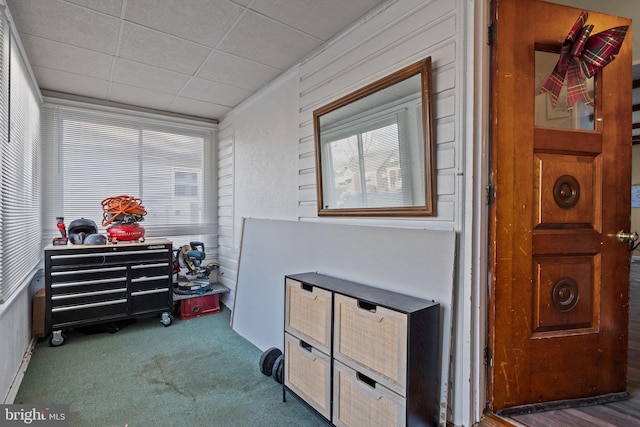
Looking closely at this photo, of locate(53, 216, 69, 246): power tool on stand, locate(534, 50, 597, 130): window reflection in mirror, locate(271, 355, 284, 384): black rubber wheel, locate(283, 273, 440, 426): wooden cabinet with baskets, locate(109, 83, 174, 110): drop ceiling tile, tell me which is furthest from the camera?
locate(109, 83, 174, 110): drop ceiling tile

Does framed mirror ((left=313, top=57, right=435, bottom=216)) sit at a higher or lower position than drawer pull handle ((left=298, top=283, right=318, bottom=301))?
higher

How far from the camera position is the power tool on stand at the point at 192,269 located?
384cm

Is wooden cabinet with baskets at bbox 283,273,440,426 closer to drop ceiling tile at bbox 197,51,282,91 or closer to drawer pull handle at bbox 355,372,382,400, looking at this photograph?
drawer pull handle at bbox 355,372,382,400

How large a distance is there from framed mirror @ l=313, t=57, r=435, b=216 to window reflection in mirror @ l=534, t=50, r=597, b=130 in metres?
0.59

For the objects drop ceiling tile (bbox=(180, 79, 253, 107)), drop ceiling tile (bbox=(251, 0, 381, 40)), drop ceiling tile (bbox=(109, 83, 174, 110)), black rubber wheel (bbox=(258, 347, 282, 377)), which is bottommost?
black rubber wheel (bbox=(258, 347, 282, 377))

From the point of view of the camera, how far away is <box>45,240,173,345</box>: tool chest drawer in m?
2.96

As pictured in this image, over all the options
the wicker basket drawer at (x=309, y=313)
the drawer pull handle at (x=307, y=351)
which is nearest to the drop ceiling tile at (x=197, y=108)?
the wicker basket drawer at (x=309, y=313)

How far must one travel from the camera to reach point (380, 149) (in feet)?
6.77

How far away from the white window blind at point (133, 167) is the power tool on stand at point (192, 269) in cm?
45

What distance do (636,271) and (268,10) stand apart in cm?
577

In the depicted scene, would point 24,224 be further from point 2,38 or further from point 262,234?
point 262,234

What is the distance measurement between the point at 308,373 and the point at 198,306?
2325 millimetres

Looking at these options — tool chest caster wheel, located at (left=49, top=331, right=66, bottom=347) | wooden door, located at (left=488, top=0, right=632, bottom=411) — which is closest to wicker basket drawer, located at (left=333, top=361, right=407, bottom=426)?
wooden door, located at (left=488, top=0, right=632, bottom=411)

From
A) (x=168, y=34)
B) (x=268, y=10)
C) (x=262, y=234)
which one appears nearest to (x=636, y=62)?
(x=268, y=10)
